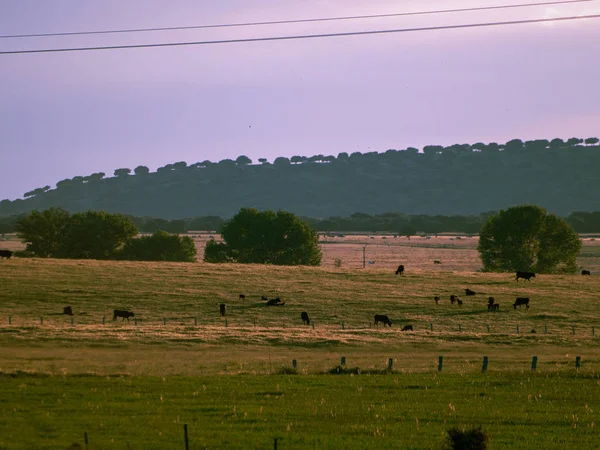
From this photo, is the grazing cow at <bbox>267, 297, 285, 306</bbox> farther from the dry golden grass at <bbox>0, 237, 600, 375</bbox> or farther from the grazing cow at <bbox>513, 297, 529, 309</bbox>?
the grazing cow at <bbox>513, 297, 529, 309</bbox>

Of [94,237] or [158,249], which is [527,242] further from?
[94,237]

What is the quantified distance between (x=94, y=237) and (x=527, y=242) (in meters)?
60.8

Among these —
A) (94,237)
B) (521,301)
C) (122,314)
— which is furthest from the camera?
(94,237)

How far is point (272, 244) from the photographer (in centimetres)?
12275

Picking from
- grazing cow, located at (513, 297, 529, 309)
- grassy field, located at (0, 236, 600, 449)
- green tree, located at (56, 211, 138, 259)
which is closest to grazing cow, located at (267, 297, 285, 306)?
grassy field, located at (0, 236, 600, 449)

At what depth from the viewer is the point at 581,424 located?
2392 cm

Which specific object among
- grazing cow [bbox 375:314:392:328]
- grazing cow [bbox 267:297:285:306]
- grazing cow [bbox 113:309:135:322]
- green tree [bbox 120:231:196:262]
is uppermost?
green tree [bbox 120:231:196:262]

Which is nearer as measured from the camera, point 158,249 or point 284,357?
point 284,357

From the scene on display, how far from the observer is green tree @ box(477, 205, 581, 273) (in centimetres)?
11762

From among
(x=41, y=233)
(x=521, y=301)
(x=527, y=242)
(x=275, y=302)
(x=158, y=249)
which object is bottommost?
(x=275, y=302)

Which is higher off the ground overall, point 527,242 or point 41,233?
point 41,233

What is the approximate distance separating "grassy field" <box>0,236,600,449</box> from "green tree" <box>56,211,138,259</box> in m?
29.2

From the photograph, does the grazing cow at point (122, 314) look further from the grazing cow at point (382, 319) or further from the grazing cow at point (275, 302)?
the grazing cow at point (382, 319)

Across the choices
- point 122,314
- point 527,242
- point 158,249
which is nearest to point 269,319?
point 122,314
